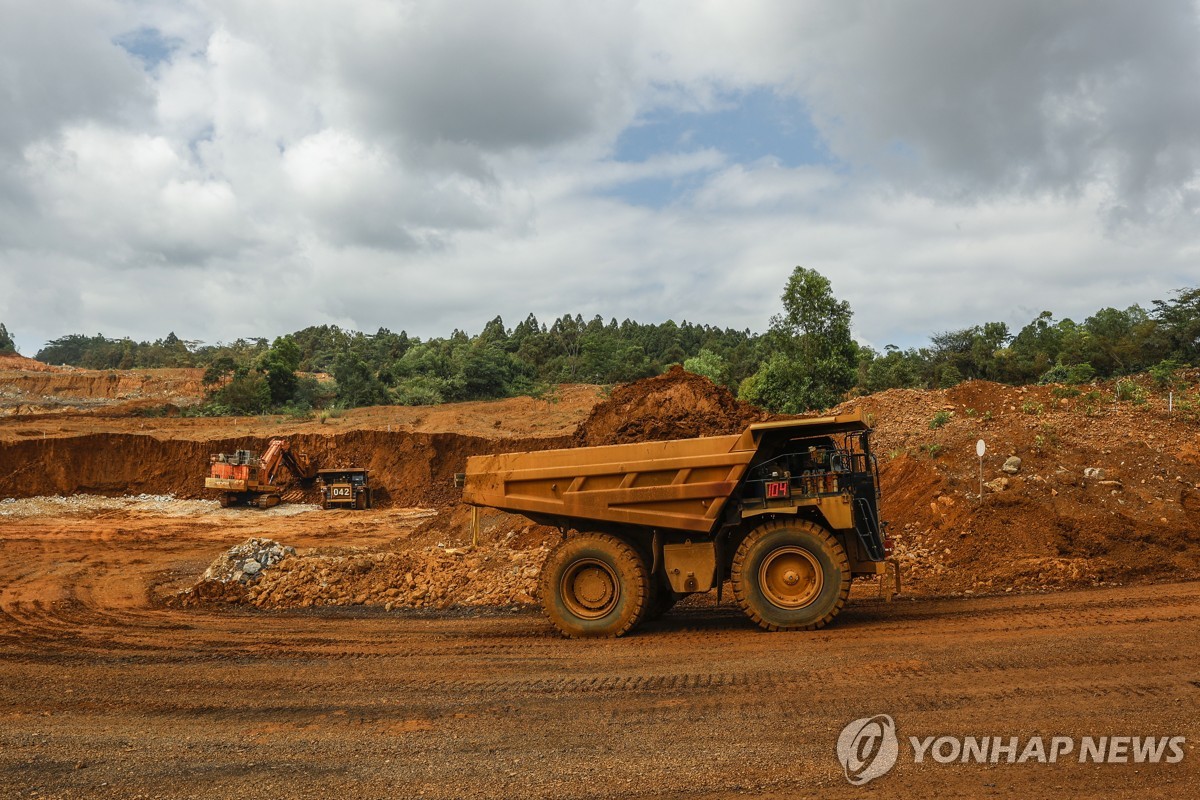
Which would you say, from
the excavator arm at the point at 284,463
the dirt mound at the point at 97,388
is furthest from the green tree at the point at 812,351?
the dirt mound at the point at 97,388

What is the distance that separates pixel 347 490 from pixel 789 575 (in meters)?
26.2

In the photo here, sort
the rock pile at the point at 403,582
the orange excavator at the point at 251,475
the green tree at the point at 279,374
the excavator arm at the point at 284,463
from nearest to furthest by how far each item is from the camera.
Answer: the rock pile at the point at 403,582 < the orange excavator at the point at 251,475 < the excavator arm at the point at 284,463 < the green tree at the point at 279,374

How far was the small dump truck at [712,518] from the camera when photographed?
9438 mm

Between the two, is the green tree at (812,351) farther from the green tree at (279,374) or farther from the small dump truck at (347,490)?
the green tree at (279,374)

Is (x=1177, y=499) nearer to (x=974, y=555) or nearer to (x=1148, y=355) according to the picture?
(x=974, y=555)

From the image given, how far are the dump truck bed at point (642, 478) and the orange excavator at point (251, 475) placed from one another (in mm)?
24816

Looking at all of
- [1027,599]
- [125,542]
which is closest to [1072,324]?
[1027,599]

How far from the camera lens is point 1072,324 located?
52281 mm

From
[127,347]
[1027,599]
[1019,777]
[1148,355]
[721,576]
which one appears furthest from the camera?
[127,347]

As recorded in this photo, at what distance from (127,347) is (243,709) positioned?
106 metres

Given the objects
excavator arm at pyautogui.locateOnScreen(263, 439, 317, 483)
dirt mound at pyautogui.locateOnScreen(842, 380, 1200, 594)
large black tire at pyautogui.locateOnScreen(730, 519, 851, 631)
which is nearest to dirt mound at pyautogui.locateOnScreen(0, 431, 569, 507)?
excavator arm at pyautogui.locateOnScreen(263, 439, 317, 483)

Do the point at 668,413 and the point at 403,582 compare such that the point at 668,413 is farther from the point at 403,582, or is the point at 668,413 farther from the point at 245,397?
the point at 245,397

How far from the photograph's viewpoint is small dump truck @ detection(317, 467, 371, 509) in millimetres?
32594
